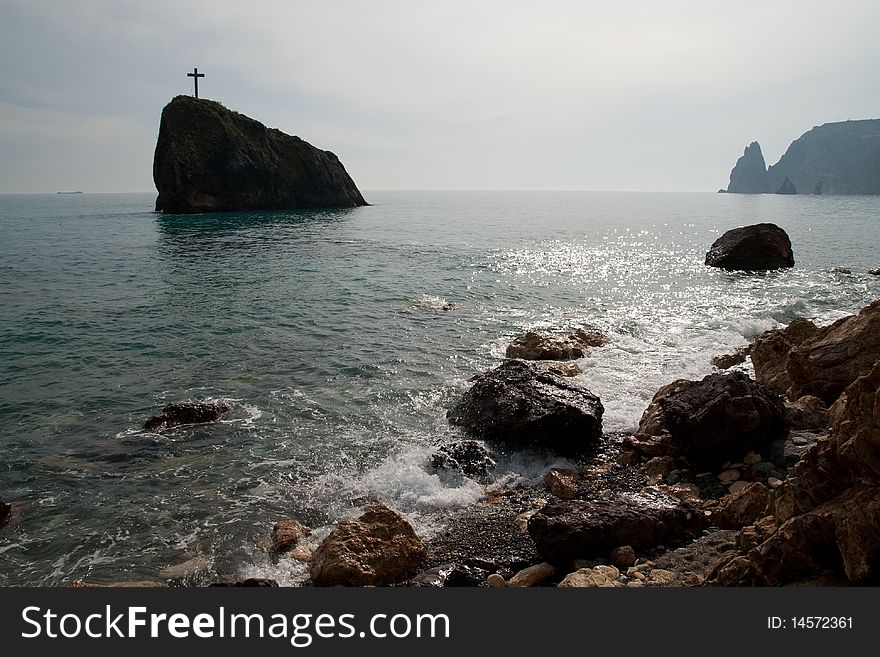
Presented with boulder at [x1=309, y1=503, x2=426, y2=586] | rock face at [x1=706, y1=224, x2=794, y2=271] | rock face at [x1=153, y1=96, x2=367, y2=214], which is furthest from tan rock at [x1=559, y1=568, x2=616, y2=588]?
rock face at [x1=153, y1=96, x2=367, y2=214]

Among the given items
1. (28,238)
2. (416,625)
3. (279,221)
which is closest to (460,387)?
(416,625)

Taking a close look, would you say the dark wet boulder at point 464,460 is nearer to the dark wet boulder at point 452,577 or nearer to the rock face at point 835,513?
the dark wet boulder at point 452,577

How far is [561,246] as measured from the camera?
59938 millimetres

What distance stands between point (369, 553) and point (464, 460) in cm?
423

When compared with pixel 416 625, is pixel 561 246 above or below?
above

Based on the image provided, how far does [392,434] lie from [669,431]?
694 cm

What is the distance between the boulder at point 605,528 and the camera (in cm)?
830

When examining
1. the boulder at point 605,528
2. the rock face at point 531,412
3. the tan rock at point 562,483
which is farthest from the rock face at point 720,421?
the boulder at point 605,528

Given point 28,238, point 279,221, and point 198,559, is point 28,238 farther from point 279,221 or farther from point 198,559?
point 198,559

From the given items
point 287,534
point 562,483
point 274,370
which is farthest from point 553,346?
point 287,534

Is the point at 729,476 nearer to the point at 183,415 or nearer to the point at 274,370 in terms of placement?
the point at 183,415

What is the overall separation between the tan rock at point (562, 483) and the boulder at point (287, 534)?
5.12 metres

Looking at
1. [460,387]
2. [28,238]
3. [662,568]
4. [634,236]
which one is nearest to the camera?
[662,568]

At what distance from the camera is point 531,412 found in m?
13.3
